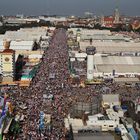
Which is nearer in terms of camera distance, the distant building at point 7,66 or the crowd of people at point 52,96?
the crowd of people at point 52,96

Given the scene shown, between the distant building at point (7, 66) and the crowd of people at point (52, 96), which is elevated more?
the distant building at point (7, 66)

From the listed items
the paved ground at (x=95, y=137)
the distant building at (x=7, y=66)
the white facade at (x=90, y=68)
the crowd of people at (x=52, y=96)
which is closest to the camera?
the paved ground at (x=95, y=137)

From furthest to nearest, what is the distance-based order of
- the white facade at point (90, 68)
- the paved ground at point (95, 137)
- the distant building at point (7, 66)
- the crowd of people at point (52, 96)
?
the white facade at point (90, 68)
the distant building at point (7, 66)
the crowd of people at point (52, 96)
the paved ground at point (95, 137)

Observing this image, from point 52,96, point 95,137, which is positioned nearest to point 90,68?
point 52,96

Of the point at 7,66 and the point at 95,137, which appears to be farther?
the point at 7,66

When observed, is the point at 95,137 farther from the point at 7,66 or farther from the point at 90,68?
the point at 7,66

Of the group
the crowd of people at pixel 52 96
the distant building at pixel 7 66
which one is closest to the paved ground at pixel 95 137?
the crowd of people at pixel 52 96

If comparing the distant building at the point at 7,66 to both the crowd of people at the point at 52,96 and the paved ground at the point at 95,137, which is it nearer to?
the crowd of people at the point at 52,96

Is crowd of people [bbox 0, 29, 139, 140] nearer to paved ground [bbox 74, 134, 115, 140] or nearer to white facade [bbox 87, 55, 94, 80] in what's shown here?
white facade [bbox 87, 55, 94, 80]
